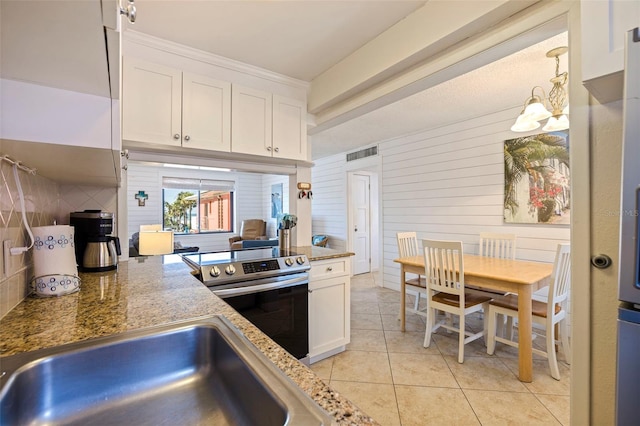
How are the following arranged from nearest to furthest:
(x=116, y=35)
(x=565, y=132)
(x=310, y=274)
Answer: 1. (x=116, y=35)
2. (x=310, y=274)
3. (x=565, y=132)

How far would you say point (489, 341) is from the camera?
2459mm

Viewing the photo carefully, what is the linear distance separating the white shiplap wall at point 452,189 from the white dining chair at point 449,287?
1.10 m

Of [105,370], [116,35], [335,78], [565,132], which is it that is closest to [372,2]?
[335,78]

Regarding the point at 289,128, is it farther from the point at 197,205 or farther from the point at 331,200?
the point at 197,205

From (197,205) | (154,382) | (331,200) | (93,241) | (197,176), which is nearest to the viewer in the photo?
(154,382)

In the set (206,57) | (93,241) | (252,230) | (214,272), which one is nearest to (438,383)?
(214,272)

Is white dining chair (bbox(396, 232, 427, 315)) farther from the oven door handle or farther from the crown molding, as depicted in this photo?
the crown molding

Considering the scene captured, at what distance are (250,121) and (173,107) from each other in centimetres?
57

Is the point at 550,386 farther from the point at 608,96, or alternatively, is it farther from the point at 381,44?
the point at 381,44

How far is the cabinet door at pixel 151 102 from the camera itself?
179 cm

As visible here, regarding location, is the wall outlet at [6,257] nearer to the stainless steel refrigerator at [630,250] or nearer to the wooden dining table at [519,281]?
the stainless steel refrigerator at [630,250]

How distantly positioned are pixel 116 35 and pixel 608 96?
1.52 metres

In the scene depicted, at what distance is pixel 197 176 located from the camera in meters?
6.51

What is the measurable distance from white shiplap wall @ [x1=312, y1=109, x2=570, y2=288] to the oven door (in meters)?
2.47
